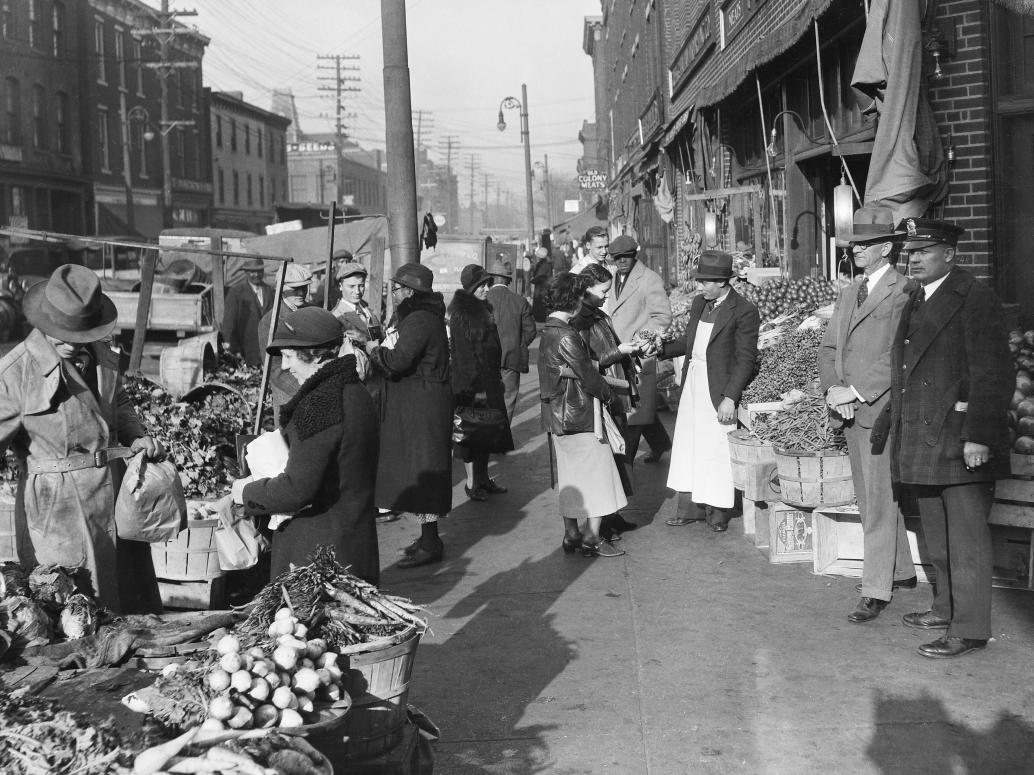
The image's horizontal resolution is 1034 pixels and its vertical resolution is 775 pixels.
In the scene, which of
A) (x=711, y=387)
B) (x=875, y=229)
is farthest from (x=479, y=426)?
(x=875, y=229)

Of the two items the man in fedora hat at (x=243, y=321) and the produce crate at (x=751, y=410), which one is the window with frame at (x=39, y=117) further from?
the produce crate at (x=751, y=410)

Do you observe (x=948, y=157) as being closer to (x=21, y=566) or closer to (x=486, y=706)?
(x=486, y=706)

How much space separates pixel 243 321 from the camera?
12578 millimetres

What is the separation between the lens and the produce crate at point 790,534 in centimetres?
710

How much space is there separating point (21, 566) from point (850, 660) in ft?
12.5

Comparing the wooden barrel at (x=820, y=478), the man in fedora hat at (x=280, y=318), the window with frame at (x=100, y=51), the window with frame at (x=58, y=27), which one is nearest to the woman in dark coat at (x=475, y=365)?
the man in fedora hat at (x=280, y=318)

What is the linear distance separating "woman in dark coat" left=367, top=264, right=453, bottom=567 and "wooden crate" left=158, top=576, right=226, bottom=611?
160 cm

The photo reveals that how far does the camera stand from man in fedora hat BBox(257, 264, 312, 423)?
25.6ft

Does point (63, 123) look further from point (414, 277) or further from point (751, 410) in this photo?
point (751, 410)

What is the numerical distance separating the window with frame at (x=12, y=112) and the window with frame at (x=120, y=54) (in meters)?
9.23

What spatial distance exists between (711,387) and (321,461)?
411 centimetres

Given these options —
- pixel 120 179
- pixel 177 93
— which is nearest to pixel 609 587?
pixel 120 179

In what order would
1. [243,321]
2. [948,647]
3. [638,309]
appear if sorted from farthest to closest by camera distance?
[243,321], [638,309], [948,647]

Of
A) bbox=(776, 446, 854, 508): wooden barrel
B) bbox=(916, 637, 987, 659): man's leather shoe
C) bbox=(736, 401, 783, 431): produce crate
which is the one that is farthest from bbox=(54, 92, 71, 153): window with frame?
bbox=(916, 637, 987, 659): man's leather shoe
